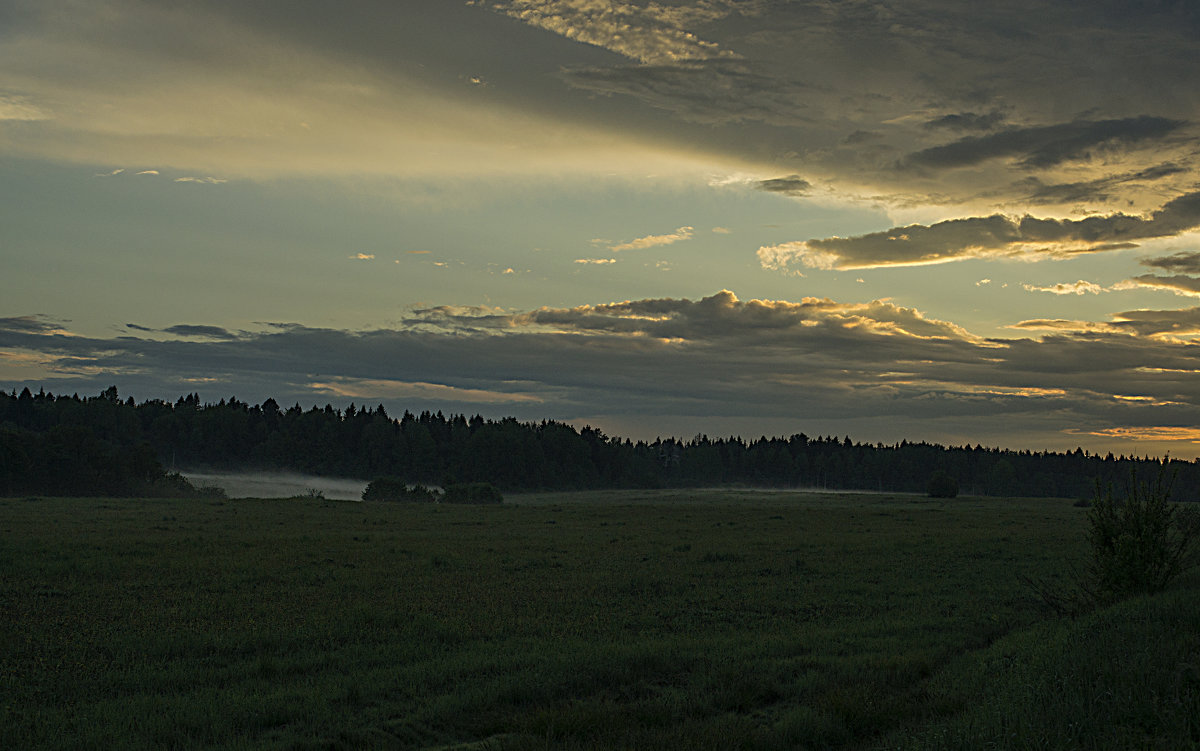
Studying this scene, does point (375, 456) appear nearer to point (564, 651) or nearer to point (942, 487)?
point (942, 487)

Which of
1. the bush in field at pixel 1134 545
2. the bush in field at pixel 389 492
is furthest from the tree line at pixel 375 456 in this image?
the bush in field at pixel 1134 545

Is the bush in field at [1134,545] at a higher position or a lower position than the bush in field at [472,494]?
higher

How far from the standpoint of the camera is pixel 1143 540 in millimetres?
18141

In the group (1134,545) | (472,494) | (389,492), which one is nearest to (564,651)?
(1134,545)

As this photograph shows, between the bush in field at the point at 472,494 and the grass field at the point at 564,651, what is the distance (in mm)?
52293

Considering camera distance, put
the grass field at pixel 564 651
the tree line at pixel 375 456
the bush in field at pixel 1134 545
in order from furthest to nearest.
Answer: the tree line at pixel 375 456 → the bush in field at pixel 1134 545 → the grass field at pixel 564 651

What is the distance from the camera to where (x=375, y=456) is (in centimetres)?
14125

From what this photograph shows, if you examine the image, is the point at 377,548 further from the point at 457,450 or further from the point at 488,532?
the point at 457,450

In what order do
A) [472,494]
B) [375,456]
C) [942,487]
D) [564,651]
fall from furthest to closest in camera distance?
[375,456] → [942,487] → [472,494] → [564,651]

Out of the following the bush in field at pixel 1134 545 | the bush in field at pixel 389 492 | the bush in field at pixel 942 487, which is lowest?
the bush in field at pixel 389 492

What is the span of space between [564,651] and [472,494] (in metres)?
72.1

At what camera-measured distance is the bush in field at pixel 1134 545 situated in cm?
1809

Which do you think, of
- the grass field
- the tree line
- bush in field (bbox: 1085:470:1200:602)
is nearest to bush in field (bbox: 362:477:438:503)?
the tree line

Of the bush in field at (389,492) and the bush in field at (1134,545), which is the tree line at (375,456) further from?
the bush in field at (1134,545)
